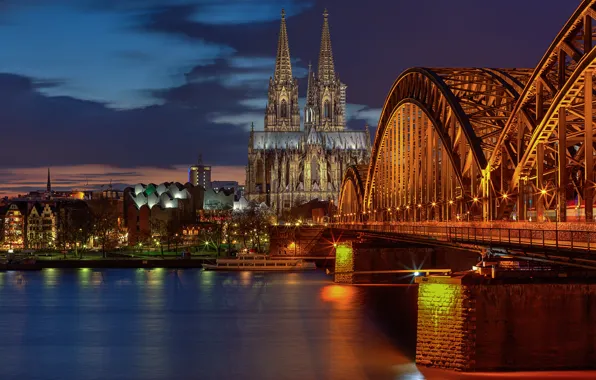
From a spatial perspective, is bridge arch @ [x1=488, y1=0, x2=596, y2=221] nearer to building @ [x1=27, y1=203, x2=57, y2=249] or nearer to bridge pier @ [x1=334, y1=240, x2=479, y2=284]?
bridge pier @ [x1=334, y1=240, x2=479, y2=284]

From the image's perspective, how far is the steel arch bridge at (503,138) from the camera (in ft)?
119

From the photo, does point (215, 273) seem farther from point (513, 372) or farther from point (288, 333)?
point (513, 372)

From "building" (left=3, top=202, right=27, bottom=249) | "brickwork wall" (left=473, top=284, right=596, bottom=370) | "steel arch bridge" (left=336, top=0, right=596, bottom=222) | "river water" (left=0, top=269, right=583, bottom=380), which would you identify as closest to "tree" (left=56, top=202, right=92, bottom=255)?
"building" (left=3, top=202, right=27, bottom=249)

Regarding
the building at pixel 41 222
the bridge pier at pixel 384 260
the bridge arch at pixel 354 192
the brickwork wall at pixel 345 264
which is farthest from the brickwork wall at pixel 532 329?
the building at pixel 41 222

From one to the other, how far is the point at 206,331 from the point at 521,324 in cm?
2502

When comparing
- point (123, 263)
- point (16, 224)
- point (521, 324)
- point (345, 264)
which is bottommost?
point (123, 263)

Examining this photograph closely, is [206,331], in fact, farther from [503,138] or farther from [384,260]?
[384,260]

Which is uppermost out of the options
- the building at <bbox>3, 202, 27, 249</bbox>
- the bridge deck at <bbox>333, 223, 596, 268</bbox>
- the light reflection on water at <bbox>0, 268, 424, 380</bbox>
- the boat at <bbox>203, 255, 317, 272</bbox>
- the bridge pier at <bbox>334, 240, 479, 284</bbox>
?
the building at <bbox>3, 202, 27, 249</bbox>

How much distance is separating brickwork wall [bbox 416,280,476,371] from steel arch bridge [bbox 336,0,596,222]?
5.10 metres

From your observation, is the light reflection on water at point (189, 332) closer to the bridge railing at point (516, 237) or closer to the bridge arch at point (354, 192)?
the bridge railing at point (516, 237)

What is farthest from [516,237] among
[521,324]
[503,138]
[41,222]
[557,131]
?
[41,222]

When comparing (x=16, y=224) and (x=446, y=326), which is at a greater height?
(x=16, y=224)

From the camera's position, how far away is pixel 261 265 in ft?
385

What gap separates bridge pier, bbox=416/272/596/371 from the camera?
3353 cm
